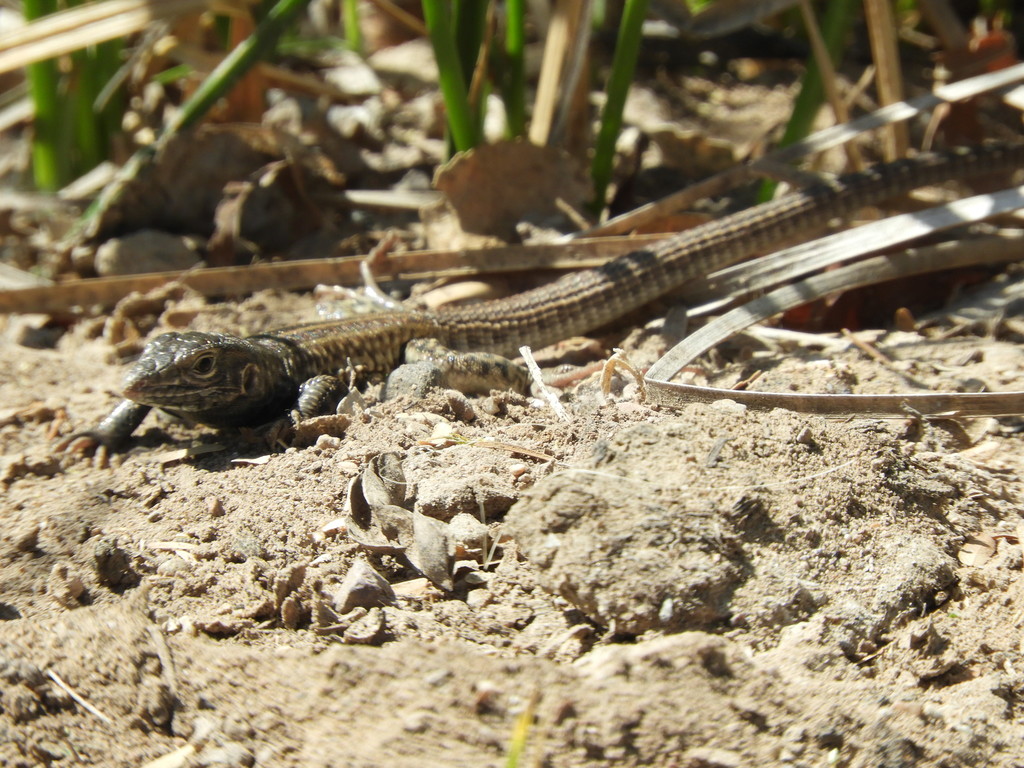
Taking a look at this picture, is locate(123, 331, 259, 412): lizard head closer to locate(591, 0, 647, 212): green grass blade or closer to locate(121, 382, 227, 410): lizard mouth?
locate(121, 382, 227, 410): lizard mouth

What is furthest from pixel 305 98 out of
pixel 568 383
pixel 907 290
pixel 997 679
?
pixel 997 679

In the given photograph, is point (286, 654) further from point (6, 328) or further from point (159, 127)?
point (159, 127)

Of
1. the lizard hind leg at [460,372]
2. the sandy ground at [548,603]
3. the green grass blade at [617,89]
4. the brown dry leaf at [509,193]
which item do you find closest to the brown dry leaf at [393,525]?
the sandy ground at [548,603]

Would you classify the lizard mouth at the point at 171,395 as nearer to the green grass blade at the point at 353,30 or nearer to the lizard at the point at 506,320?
the lizard at the point at 506,320

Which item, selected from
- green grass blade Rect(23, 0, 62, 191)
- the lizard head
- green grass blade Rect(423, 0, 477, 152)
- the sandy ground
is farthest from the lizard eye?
green grass blade Rect(23, 0, 62, 191)

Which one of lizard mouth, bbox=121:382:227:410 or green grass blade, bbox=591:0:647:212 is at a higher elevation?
green grass blade, bbox=591:0:647:212

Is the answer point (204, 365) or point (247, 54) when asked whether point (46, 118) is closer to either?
point (247, 54)

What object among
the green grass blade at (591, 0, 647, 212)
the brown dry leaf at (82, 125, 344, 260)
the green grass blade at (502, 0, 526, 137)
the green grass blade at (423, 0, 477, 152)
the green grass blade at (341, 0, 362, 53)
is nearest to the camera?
the green grass blade at (423, 0, 477, 152)
